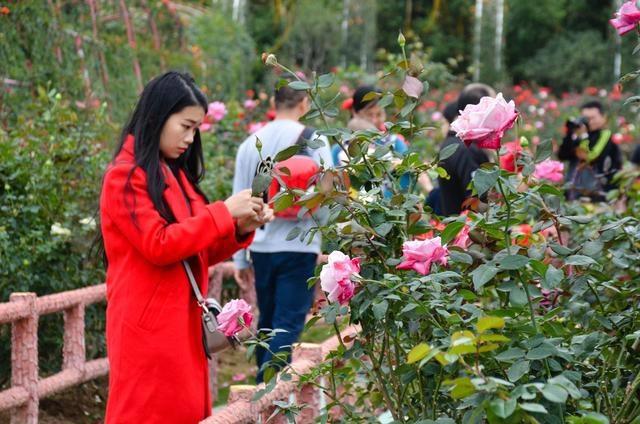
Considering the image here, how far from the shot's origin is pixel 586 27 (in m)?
30.2

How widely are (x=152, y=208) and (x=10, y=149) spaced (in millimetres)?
2077

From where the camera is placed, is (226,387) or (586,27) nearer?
(226,387)

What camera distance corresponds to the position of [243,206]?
3.28 m

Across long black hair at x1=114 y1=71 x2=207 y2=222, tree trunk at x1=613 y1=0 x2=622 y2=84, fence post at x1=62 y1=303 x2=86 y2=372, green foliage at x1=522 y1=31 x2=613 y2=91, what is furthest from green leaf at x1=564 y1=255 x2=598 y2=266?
green foliage at x1=522 y1=31 x2=613 y2=91

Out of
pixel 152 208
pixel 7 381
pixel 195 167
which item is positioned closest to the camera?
pixel 152 208

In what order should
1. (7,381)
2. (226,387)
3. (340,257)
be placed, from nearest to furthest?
(340,257)
(7,381)
(226,387)

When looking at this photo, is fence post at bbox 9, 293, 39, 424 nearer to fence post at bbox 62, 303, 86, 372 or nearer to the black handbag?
fence post at bbox 62, 303, 86, 372

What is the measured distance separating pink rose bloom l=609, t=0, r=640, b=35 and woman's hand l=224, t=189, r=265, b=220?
1194mm

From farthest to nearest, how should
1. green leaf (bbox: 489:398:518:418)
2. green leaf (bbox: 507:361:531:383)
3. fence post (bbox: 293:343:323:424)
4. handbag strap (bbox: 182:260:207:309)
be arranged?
fence post (bbox: 293:343:323:424)
handbag strap (bbox: 182:260:207:309)
green leaf (bbox: 507:361:531:383)
green leaf (bbox: 489:398:518:418)

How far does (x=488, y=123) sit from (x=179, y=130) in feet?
4.45

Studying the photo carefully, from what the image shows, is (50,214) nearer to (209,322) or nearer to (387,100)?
(209,322)

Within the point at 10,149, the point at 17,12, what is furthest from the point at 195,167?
the point at 17,12

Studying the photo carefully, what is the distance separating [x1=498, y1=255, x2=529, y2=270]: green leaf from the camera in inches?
86.4

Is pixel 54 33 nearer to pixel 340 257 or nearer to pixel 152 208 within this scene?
pixel 152 208
